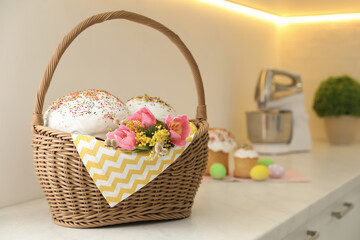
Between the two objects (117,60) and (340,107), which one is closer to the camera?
(117,60)

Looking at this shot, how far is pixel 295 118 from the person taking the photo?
6.35 ft

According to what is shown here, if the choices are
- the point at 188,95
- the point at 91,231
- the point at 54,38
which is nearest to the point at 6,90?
the point at 54,38

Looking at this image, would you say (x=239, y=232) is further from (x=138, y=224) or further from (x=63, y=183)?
(x=63, y=183)

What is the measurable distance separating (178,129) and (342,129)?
5.36 ft

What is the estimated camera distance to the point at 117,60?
1.30m

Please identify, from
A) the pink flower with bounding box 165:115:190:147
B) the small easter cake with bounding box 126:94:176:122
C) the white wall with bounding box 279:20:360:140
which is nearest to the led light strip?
the white wall with bounding box 279:20:360:140

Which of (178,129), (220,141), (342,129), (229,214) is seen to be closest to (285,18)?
(342,129)

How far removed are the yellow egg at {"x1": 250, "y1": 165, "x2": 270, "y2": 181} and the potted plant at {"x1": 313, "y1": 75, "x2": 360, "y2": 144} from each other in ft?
3.37

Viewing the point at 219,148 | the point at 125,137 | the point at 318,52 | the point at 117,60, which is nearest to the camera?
the point at 125,137

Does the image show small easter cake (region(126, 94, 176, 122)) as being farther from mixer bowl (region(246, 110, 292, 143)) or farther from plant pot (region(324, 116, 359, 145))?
plant pot (region(324, 116, 359, 145))

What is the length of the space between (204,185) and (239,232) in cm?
45

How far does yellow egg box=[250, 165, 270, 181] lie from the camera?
1310 millimetres

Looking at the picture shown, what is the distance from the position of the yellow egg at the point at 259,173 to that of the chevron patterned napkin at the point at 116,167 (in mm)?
569

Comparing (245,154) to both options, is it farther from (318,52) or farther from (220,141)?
(318,52)
